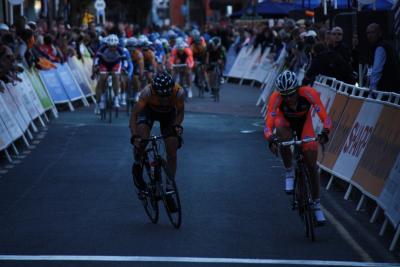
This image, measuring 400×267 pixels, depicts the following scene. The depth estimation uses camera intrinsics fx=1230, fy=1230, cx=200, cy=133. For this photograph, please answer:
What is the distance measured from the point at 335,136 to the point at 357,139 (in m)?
1.56

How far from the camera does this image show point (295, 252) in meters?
11.0

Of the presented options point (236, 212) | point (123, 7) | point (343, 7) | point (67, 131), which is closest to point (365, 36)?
point (236, 212)

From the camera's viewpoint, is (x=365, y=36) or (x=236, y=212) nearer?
(x=236, y=212)

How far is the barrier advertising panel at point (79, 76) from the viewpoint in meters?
32.8

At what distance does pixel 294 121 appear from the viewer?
41.5ft

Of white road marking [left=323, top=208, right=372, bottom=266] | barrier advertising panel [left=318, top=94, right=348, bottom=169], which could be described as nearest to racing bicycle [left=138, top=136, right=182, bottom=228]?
white road marking [left=323, top=208, right=372, bottom=266]

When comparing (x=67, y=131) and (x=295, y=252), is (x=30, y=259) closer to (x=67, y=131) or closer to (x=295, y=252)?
(x=295, y=252)

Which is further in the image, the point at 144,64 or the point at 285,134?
the point at 144,64

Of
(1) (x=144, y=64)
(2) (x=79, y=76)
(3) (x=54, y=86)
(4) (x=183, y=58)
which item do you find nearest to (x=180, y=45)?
(4) (x=183, y=58)

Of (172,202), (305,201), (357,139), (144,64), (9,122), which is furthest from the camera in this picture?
(144,64)

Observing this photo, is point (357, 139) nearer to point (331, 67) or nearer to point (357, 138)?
point (357, 138)

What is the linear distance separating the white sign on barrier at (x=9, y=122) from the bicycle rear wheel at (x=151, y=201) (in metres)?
6.99

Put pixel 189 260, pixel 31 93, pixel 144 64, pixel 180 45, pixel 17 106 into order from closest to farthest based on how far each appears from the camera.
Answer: pixel 189 260 < pixel 17 106 < pixel 31 93 < pixel 144 64 < pixel 180 45

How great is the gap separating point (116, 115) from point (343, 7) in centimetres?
579
